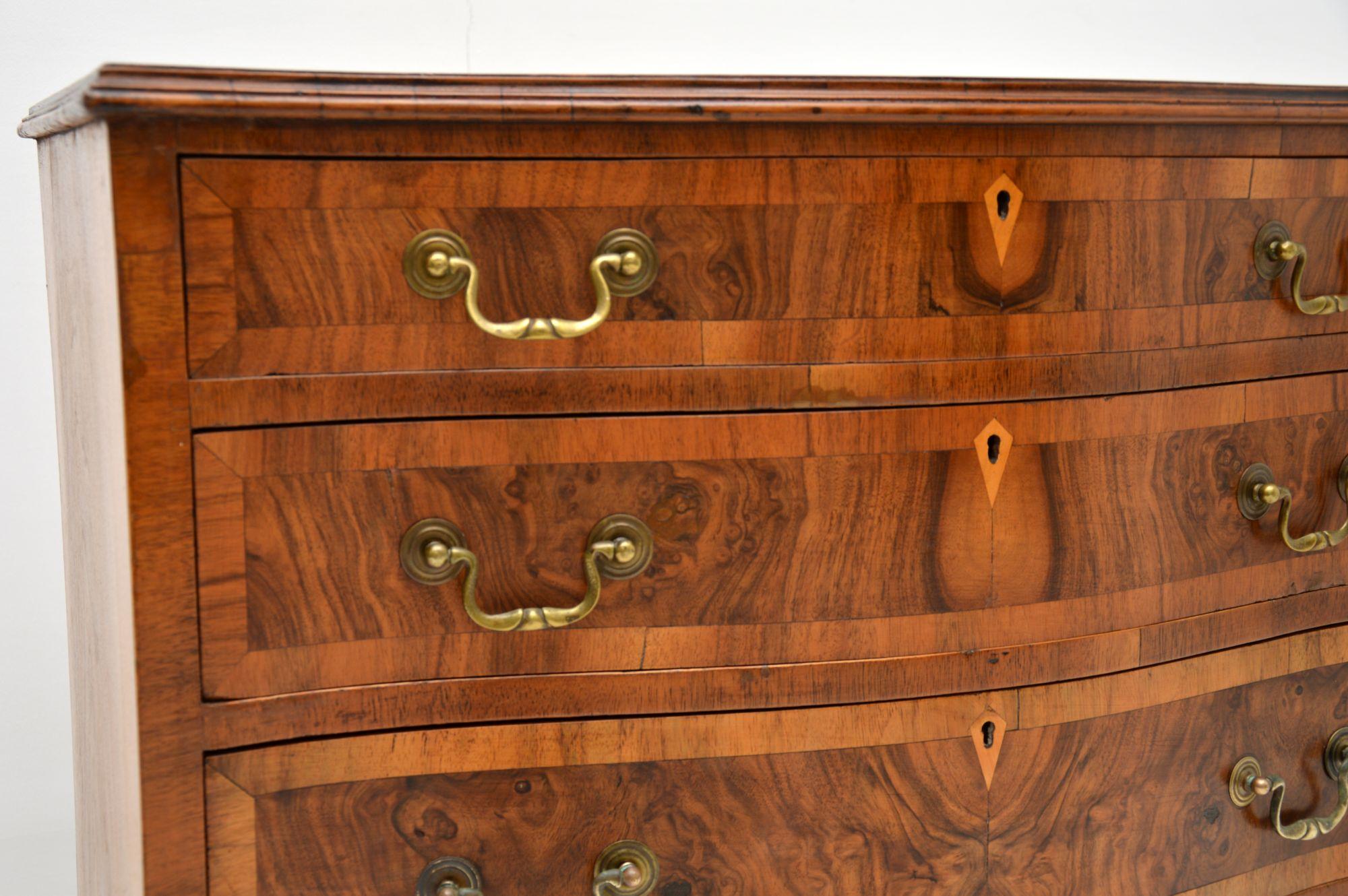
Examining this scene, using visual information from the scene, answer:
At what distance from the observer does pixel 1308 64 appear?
6.41 ft

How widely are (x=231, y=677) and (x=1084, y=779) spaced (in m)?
0.70

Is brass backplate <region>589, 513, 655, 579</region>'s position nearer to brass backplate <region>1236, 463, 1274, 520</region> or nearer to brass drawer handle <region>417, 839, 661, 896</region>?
brass drawer handle <region>417, 839, 661, 896</region>

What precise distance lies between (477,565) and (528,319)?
0.61 ft

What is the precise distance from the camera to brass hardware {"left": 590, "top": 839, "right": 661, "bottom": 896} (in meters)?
0.94

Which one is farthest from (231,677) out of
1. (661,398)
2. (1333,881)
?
(1333,881)

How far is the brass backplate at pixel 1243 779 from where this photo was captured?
109cm

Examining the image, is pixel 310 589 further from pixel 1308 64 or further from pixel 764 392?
pixel 1308 64

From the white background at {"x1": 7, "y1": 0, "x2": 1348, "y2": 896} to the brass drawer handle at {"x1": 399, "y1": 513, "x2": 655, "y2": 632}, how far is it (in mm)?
840

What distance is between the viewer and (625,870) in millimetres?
939

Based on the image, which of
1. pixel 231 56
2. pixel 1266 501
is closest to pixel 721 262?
pixel 1266 501

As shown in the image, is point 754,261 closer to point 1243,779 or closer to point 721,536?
point 721,536

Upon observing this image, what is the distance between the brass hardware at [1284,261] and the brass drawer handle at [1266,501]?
0.15 metres

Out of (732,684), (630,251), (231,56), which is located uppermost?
(231,56)

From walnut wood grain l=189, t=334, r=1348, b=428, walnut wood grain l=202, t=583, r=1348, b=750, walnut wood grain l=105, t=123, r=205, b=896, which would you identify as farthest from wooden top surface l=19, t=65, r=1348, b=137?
walnut wood grain l=202, t=583, r=1348, b=750
